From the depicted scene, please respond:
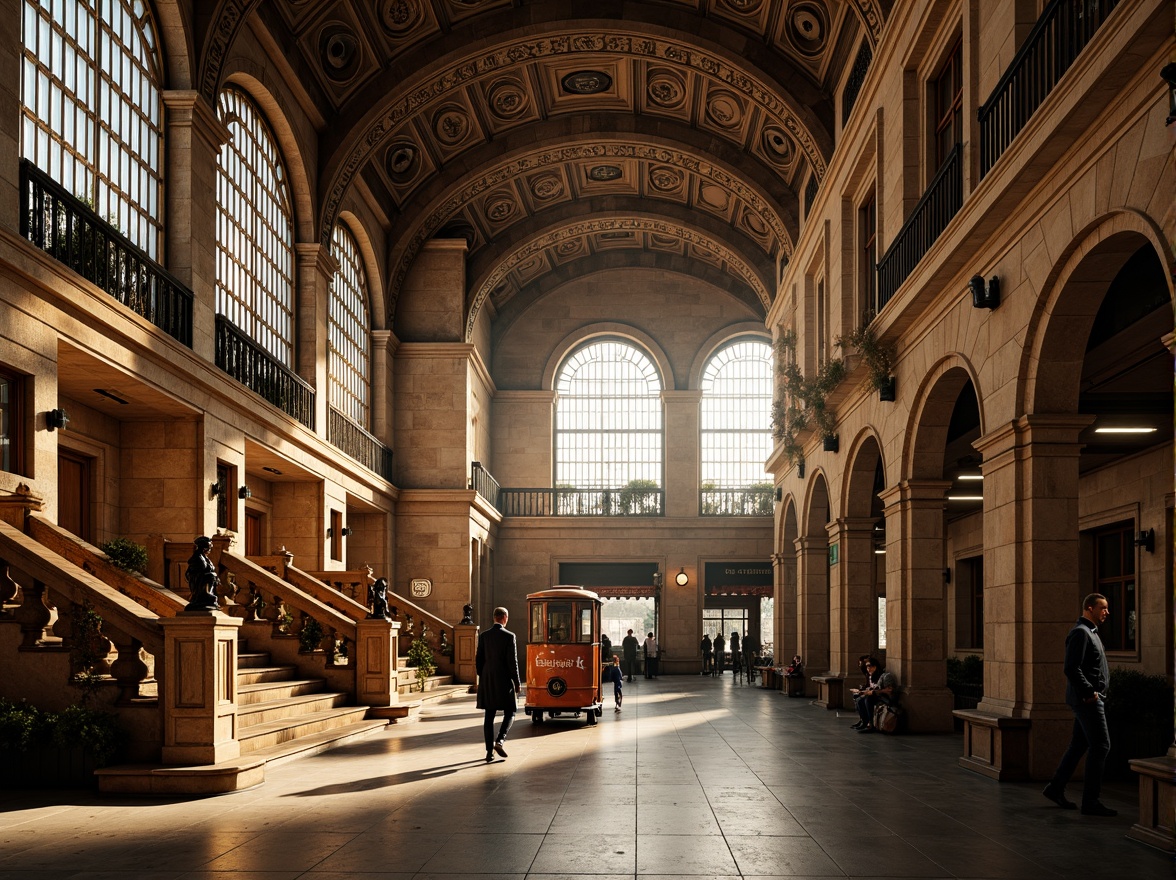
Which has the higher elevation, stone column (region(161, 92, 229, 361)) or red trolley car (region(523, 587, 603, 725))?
stone column (region(161, 92, 229, 361))

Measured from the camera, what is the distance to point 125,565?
1247 cm

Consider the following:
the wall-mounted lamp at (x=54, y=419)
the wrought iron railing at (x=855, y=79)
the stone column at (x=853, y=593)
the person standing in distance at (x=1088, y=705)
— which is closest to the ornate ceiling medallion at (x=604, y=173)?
the wrought iron railing at (x=855, y=79)

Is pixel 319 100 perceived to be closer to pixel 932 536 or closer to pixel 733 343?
pixel 932 536

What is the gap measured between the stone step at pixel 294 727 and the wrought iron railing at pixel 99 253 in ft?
18.0

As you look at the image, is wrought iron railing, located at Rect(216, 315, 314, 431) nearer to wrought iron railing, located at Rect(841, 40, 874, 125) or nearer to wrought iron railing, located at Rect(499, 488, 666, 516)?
wrought iron railing, located at Rect(841, 40, 874, 125)

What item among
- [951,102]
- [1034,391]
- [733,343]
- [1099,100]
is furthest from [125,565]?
[733,343]

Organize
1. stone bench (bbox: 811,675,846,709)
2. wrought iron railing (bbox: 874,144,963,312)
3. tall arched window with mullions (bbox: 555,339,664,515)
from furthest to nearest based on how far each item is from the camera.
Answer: tall arched window with mullions (bbox: 555,339,664,515) → stone bench (bbox: 811,675,846,709) → wrought iron railing (bbox: 874,144,963,312)

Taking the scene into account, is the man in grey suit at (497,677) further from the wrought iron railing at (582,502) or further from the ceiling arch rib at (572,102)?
the wrought iron railing at (582,502)

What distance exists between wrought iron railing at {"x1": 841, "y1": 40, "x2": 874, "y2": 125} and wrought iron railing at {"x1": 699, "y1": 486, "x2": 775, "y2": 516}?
19019 millimetres

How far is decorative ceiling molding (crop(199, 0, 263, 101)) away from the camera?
17672 millimetres

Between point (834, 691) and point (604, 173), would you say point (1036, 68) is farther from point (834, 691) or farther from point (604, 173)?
point (604, 173)

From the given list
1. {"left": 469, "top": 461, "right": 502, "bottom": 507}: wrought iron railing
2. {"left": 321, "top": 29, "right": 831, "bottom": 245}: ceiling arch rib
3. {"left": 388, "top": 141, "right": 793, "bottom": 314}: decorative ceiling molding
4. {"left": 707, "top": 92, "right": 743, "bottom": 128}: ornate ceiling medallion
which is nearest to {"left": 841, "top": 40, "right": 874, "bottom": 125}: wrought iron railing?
{"left": 321, "top": 29, "right": 831, "bottom": 245}: ceiling arch rib

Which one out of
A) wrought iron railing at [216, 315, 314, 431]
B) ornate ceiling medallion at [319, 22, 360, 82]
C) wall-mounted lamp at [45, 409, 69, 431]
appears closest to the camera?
wall-mounted lamp at [45, 409, 69, 431]

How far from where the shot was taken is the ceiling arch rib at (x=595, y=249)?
112ft
